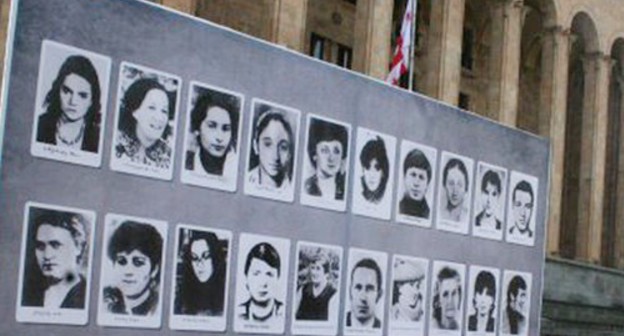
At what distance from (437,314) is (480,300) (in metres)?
0.71

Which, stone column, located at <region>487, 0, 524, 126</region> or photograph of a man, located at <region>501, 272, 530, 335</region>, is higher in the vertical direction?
stone column, located at <region>487, 0, 524, 126</region>

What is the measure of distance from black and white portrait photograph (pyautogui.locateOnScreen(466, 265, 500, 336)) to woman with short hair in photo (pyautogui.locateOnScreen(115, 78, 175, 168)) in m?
3.78

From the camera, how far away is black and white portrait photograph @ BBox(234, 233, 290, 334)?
7.29 metres

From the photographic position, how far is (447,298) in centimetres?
899

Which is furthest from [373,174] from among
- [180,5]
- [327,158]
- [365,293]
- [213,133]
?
[180,5]

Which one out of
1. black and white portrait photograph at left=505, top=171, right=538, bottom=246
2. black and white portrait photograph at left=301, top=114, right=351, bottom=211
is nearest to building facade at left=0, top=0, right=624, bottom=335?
black and white portrait photograph at left=505, top=171, right=538, bottom=246

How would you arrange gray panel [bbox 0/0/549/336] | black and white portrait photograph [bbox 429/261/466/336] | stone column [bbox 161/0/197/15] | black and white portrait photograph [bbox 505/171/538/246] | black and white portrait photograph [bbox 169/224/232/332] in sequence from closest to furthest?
gray panel [bbox 0/0/549/336], black and white portrait photograph [bbox 169/224/232/332], black and white portrait photograph [bbox 429/261/466/336], black and white portrait photograph [bbox 505/171/538/246], stone column [bbox 161/0/197/15]

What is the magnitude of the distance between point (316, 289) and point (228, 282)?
0.89 metres

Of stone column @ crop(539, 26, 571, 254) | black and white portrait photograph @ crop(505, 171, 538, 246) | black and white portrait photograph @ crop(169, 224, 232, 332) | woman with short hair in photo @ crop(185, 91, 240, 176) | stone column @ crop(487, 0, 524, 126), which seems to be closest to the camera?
black and white portrait photograph @ crop(169, 224, 232, 332)

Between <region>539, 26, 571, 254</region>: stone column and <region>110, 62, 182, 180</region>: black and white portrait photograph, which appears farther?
<region>539, 26, 571, 254</region>: stone column

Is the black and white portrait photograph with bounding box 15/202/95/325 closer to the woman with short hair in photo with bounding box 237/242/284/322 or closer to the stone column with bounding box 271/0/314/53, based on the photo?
the woman with short hair in photo with bounding box 237/242/284/322

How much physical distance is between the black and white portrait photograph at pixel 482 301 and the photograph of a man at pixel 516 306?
0.20m

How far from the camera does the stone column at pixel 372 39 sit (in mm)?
25281

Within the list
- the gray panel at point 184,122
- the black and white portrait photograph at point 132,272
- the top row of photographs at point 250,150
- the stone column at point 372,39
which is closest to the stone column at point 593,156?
the stone column at point 372,39
